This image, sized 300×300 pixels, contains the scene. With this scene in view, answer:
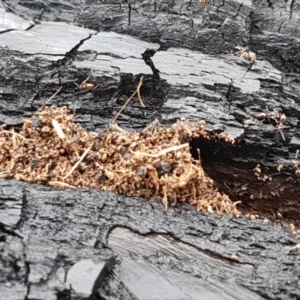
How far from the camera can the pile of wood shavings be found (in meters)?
1.80

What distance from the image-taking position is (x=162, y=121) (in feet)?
6.68

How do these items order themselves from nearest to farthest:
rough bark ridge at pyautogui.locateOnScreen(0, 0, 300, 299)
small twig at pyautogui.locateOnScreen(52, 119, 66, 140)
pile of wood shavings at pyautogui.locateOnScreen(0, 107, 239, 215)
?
1. rough bark ridge at pyautogui.locateOnScreen(0, 0, 300, 299)
2. pile of wood shavings at pyautogui.locateOnScreen(0, 107, 239, 215)
3. small twig at pyautogui.locateOnScreen(52, 119, 66, 140)

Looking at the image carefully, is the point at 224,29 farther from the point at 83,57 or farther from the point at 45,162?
the point at 45,162

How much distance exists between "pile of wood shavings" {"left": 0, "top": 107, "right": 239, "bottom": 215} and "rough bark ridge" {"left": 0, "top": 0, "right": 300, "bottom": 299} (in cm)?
7

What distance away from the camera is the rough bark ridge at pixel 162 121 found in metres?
1.46

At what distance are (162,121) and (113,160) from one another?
1.00 ft

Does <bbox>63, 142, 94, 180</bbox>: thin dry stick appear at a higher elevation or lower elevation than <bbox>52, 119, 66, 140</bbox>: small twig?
lower

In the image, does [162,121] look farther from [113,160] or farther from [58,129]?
[58,129]

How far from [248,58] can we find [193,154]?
2.54 feet

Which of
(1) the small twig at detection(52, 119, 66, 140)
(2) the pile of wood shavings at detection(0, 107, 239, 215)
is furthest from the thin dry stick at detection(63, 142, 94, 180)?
(1) the small twig at detection(52, 119, 66, 140)

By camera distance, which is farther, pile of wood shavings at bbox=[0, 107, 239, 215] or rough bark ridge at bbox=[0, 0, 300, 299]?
pile of wood shavings at bbox=[0, 107, 239, 215]

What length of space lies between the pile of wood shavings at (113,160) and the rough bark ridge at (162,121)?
7 centimetres

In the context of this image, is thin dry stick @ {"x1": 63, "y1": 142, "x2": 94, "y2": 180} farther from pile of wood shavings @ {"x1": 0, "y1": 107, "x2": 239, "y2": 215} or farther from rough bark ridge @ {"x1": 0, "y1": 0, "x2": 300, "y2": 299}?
rough bark ridge @ {"x1": 0, "y1": 0, "x2": 300, "y2": 299}

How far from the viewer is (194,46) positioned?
2.51m
